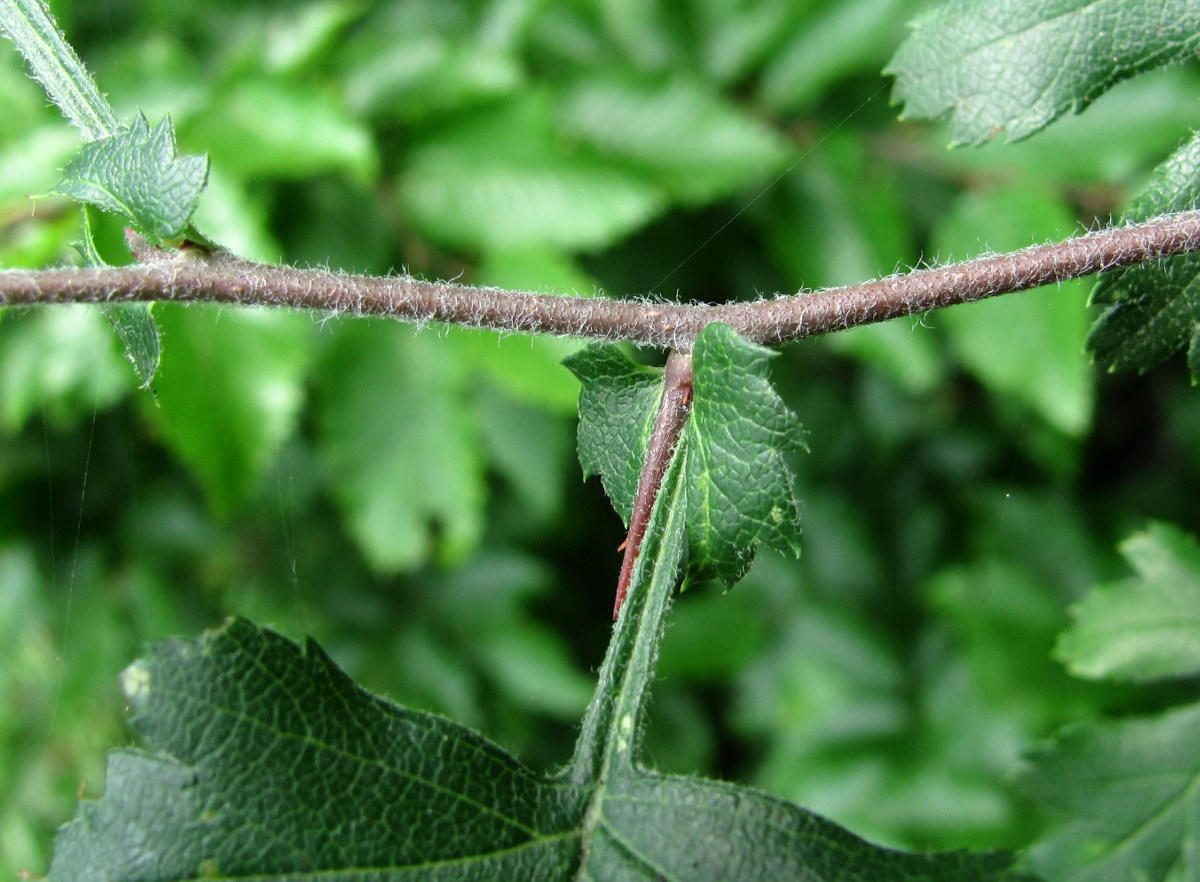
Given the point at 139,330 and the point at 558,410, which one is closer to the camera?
the point at 139,330

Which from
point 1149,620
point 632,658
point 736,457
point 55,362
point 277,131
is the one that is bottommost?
point 632,658

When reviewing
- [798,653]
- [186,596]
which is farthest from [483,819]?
[186,596]

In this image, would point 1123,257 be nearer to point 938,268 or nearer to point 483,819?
point 938,268

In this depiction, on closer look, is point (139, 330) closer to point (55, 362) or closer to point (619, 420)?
point (619, 420)

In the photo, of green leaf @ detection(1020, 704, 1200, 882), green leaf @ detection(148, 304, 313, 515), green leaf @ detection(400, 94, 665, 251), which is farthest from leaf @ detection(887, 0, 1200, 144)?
green leaf @ detection(148, 304, 313, 515)

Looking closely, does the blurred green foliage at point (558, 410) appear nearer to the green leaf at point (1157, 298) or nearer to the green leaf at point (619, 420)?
the green leaf at point (619, 420)

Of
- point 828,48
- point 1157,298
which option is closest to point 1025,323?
point 828,48

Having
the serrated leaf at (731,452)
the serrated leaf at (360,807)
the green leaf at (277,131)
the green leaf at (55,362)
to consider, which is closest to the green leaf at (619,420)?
the serrated leaf at (731,452)
